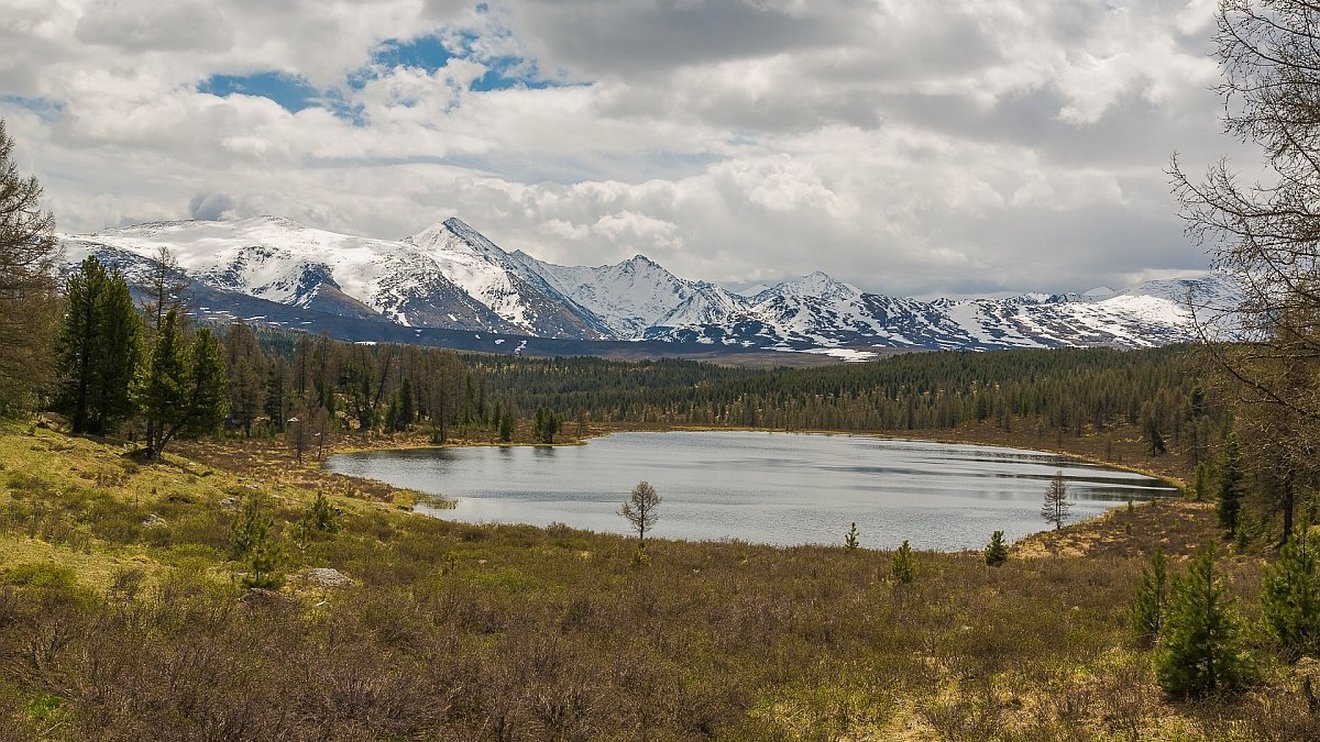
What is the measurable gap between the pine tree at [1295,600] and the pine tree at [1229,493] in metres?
42.9

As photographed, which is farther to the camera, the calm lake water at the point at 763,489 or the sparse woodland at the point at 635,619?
the calm lake water at the point at 763,489

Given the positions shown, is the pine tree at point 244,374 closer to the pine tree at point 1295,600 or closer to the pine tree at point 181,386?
the pine tree at point 181,386

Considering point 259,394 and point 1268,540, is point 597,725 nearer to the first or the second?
point 1268,540

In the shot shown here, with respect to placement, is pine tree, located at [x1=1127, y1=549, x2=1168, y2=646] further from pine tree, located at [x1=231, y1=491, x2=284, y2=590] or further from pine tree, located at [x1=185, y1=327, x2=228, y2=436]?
pine tree, located at [x1=185, y1=327, x2=228, y2=436]

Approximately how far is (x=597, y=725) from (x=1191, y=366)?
948 centimetres

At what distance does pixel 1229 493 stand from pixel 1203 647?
162ft

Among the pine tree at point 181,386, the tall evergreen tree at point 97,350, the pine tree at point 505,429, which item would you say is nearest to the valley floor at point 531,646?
the pine tree at point 181,386

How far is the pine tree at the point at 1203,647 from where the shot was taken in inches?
441

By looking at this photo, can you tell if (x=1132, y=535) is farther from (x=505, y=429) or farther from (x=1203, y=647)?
(x=505, y=429)

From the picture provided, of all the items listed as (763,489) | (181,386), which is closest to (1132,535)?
(763,489)

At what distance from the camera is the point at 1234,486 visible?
164 ft

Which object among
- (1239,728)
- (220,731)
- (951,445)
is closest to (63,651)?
(220,731)

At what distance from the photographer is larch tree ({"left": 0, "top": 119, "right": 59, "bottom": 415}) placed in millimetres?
31344

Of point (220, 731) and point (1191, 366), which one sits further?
point (1191, 366)
